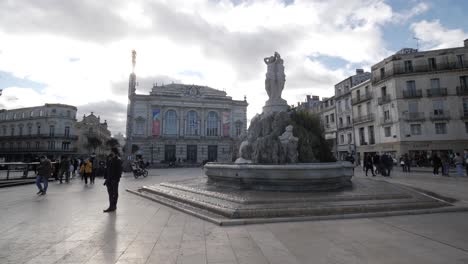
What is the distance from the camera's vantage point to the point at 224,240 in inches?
179

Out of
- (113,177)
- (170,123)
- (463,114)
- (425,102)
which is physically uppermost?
(170,123)

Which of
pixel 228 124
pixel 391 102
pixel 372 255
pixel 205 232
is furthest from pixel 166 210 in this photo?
pixel 228 124

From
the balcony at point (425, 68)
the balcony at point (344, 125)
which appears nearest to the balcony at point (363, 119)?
the balcony at point (344, 125)

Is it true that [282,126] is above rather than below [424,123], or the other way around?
below

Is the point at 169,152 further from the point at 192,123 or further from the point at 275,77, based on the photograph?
the point at 275,77

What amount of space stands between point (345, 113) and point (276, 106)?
30452 millimetres

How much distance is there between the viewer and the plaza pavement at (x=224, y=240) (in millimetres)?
3768

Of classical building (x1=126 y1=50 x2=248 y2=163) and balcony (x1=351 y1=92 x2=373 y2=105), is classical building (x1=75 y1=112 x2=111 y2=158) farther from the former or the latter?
balcony (x1=351 y1=92 x2=373 y2=105)

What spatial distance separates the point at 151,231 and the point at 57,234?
1.77 metres

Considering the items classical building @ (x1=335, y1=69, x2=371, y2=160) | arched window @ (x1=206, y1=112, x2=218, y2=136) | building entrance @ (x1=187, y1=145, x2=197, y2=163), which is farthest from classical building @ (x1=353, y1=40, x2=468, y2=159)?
building entrance @ (x1=187, y1=145, x2=197, y2=163)

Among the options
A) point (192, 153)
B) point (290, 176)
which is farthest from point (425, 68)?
point (192, 153)

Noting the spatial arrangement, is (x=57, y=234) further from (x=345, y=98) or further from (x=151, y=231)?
(x=345, y=98)

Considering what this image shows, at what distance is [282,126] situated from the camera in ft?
43.5

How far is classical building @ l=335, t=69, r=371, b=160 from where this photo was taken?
4025cm
